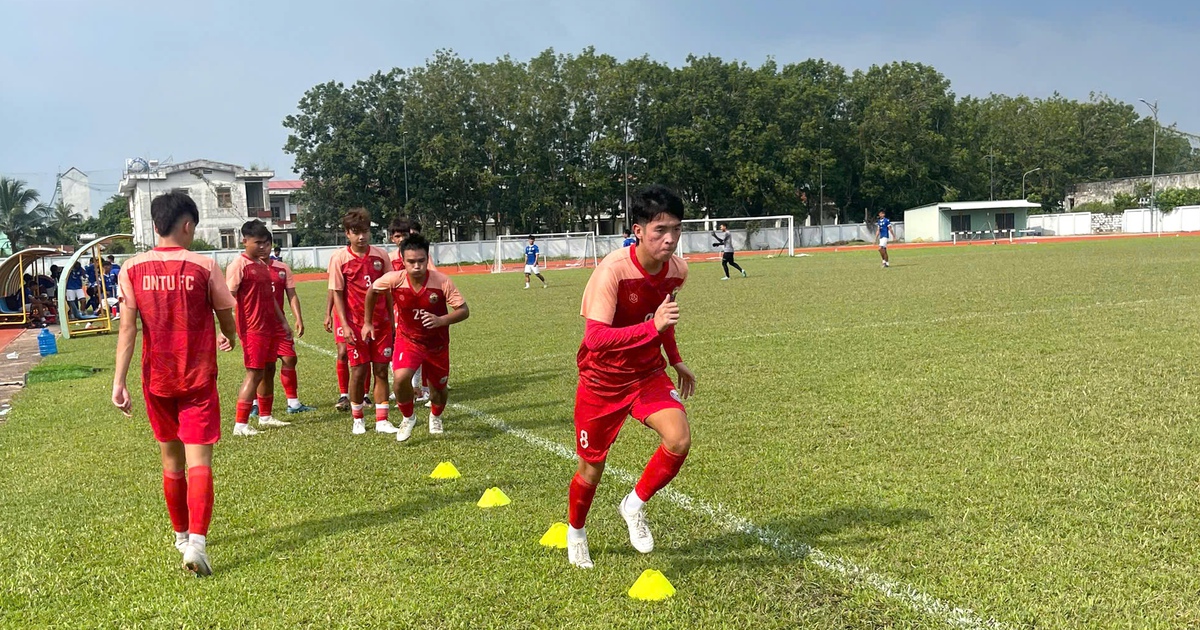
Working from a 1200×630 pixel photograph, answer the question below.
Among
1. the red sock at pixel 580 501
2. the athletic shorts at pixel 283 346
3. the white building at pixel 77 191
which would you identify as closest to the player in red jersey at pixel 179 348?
the red sock at pixel 580 501

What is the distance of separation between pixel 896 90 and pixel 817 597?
2966 inches

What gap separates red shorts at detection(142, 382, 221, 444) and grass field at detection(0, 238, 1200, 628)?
2.35 feet

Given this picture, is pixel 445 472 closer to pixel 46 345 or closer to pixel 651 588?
pixel 651 588

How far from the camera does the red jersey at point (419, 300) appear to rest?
711 centimetres

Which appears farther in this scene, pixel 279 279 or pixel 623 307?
pixel 279 279

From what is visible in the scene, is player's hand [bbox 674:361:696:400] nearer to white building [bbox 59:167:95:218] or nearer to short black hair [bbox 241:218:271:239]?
short black hair [bbox 241:218:271:239]

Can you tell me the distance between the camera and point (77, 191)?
87938 millimetres

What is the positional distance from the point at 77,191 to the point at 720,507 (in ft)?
332

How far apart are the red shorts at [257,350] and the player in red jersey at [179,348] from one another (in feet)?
11.4

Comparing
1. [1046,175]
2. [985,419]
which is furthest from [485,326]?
[1046,175]

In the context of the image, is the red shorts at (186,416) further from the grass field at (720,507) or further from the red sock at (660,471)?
the red sock at (660,471)

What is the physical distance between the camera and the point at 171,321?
14.9 feet

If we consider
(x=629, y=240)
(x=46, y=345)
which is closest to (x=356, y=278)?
(x=46, y=345)

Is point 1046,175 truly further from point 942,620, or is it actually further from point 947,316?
point 942,620
